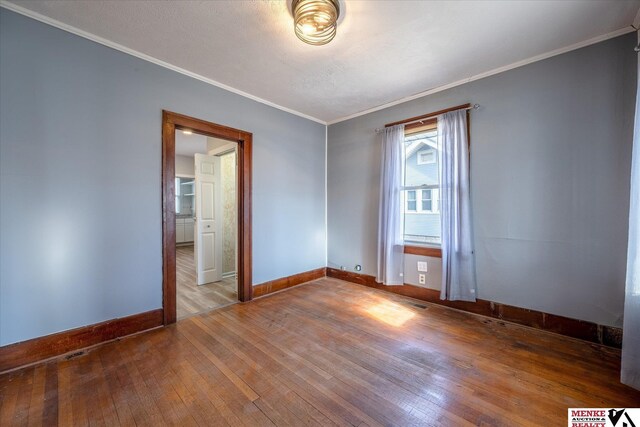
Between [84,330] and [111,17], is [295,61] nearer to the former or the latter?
[111,17]

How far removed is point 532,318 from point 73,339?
14.1 ft

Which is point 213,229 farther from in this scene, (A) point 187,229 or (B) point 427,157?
(A) point 187,229

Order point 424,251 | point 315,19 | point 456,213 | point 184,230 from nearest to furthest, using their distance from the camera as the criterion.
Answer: point 315,19 < point 456,213 < point 424,251 < point 184,230

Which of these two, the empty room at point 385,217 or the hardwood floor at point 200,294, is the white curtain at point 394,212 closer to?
the empty room at point 385,217

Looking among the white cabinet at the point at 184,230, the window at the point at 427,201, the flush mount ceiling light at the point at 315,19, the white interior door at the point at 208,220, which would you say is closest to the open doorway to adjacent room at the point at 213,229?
the white interior door at the point at 208,220

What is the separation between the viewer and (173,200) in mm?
2672

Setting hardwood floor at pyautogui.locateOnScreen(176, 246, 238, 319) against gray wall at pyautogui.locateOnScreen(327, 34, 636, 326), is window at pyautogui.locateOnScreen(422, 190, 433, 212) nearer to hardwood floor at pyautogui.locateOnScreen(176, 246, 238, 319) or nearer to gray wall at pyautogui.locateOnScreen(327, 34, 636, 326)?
gray wall at pyautogui.locateOnScreen(327, 34, 636, 326)

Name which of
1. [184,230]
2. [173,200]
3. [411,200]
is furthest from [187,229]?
[411,200]

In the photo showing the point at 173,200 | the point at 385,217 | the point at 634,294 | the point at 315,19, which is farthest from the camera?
the point at 385,217

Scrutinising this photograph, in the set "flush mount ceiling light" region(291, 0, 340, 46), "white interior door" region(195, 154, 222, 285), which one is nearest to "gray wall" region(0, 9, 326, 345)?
"white interior door" region(195, 154, 222, 285)

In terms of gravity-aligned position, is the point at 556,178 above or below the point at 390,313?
above

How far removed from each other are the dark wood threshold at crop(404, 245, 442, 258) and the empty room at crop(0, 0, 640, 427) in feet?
0.09

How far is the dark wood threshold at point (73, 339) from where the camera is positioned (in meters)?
1.87

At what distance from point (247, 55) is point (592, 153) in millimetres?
3375
